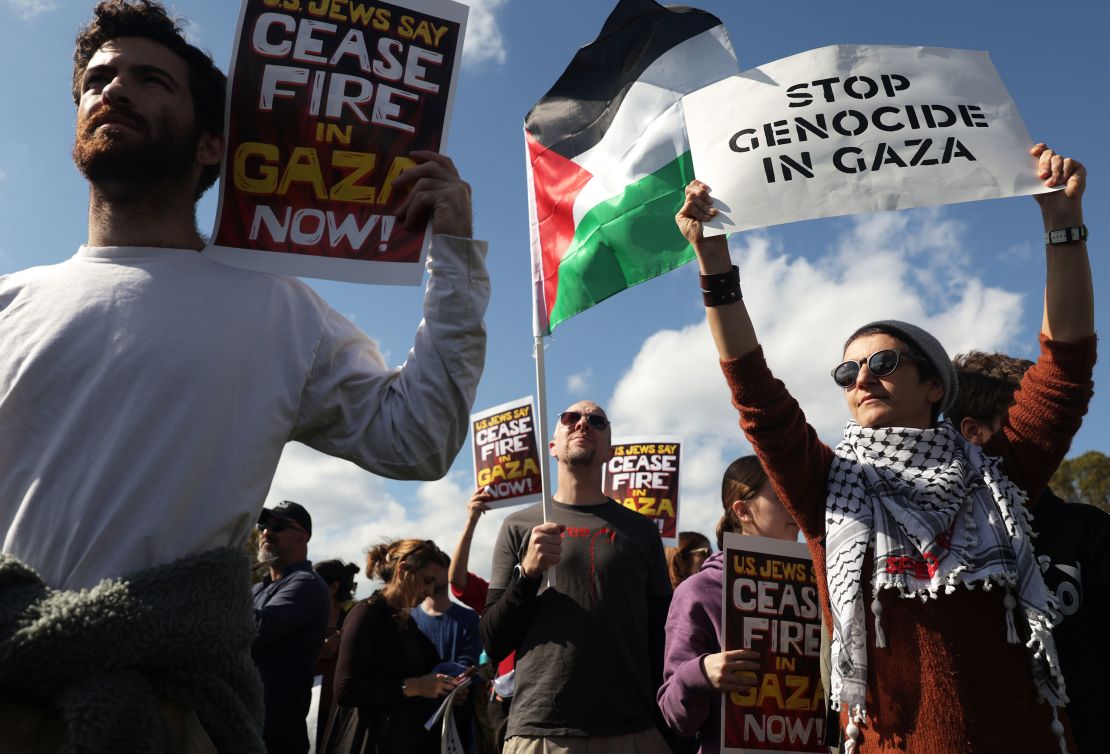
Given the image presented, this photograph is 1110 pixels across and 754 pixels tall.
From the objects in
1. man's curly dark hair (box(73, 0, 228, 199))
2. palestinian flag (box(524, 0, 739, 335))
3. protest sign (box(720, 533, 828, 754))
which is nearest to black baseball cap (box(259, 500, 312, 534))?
palestinian flag (box(524, 0, 739, 335))

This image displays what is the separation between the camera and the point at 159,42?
2207 millimetres

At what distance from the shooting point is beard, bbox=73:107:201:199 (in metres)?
2.06

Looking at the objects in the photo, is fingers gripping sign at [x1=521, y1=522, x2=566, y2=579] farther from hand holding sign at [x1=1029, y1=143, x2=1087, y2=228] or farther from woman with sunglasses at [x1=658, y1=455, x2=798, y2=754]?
hand holding sign at [x1=1029, y1=143, x2=1087, y2=228]

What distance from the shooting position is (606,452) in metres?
5.20

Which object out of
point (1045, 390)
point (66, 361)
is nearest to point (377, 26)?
point (66, 361)

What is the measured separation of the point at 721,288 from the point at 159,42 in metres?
1.70

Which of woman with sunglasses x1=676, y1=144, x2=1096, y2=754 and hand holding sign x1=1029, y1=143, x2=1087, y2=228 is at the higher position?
hand holding sign x1=1029, y1=143, x2=1087, y2=228

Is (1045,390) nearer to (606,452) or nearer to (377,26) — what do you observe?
(377,26)

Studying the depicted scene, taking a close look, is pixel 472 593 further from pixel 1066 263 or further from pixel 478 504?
pixel 1066 263

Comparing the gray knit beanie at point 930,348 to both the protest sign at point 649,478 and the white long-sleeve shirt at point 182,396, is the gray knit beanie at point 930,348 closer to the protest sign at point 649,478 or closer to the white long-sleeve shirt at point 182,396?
the white long-sleeve shirt at point 182,396

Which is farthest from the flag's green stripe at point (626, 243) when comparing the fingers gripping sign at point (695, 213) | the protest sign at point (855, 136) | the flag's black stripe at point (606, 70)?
the fingers gripping sign at point (695, 213)

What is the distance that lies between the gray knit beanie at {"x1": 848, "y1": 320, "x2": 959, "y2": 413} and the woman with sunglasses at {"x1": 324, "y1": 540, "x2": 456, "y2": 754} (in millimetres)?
3955

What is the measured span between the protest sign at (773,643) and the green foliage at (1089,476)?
114 feet

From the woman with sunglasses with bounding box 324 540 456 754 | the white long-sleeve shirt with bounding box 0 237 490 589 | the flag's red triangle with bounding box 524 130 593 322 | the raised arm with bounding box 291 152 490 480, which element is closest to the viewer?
the white long-sleeve shirt with bounding box 0 237 490 589
